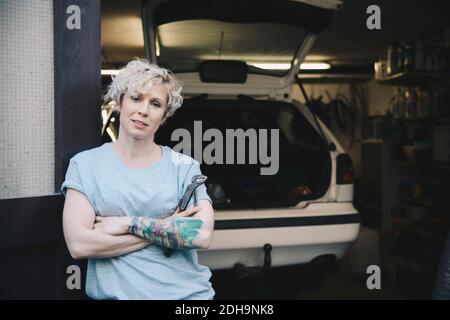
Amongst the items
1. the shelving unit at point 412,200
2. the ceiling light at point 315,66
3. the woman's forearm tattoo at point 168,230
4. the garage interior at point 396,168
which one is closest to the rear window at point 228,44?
the garage interior at point 396,168

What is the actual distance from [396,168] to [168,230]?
5.16 m

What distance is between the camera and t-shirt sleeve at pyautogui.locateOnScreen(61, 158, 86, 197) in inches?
74.6

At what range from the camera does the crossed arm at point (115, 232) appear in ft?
6.11

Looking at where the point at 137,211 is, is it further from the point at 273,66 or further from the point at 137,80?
the point at 273,66

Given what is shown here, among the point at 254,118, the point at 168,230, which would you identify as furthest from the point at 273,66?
the point at 168,230

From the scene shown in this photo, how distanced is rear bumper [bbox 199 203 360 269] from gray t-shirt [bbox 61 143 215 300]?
153 cm

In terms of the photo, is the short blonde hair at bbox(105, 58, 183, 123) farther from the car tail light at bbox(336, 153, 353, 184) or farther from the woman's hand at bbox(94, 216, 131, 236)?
the car tail light at bbox(336, 153, 353, 184)

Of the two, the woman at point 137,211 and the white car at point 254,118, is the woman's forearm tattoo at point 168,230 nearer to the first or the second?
the woman at point 137,211

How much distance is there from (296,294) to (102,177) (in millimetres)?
2788

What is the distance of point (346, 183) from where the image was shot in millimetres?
3967

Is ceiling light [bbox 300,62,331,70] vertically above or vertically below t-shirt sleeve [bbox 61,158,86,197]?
above

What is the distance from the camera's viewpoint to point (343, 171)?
3.97m

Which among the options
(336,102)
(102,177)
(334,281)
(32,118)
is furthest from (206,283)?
(336,102)

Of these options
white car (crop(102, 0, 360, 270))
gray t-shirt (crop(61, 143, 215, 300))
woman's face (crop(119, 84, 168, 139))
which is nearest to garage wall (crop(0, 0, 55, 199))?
gray t-shirt (crop(61, 143, 215, 300))
